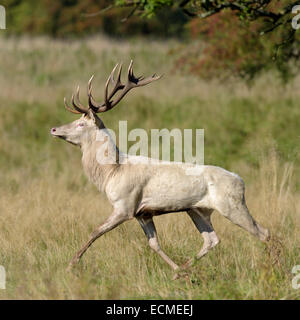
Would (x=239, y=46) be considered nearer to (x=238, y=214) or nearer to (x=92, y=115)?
(x=92, y=115)

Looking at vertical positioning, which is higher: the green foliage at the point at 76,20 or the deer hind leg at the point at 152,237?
the green foliage at the point at 76,20

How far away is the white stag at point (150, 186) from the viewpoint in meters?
6.77

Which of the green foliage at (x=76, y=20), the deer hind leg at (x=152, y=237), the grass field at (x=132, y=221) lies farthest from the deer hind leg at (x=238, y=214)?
the green foliage at (x=76, y=20)

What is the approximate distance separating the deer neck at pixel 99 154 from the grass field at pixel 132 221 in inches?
33.6

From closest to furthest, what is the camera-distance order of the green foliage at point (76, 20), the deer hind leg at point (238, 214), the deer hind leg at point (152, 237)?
the deer hind leg at point (238, 214)
the deer hind leg at point (152, 237)
the green foliage at point (76, 20)

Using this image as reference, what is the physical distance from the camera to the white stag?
6.77 m

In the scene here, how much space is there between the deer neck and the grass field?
33.6 inches

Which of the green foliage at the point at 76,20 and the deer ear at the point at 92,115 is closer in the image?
the deer ear at the point at 92,115

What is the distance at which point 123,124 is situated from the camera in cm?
1683

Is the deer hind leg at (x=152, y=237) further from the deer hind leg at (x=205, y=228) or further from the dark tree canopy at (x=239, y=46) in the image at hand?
the dark tree canopy at (x=239, y=46)

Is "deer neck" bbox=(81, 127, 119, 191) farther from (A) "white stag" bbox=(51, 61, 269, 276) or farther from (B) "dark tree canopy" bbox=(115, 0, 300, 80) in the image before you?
(B) "dark tree canopy" bbox=(115, 0, 300, 80)

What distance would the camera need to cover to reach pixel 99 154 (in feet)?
23.3

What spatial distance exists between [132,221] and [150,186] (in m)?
1.75
